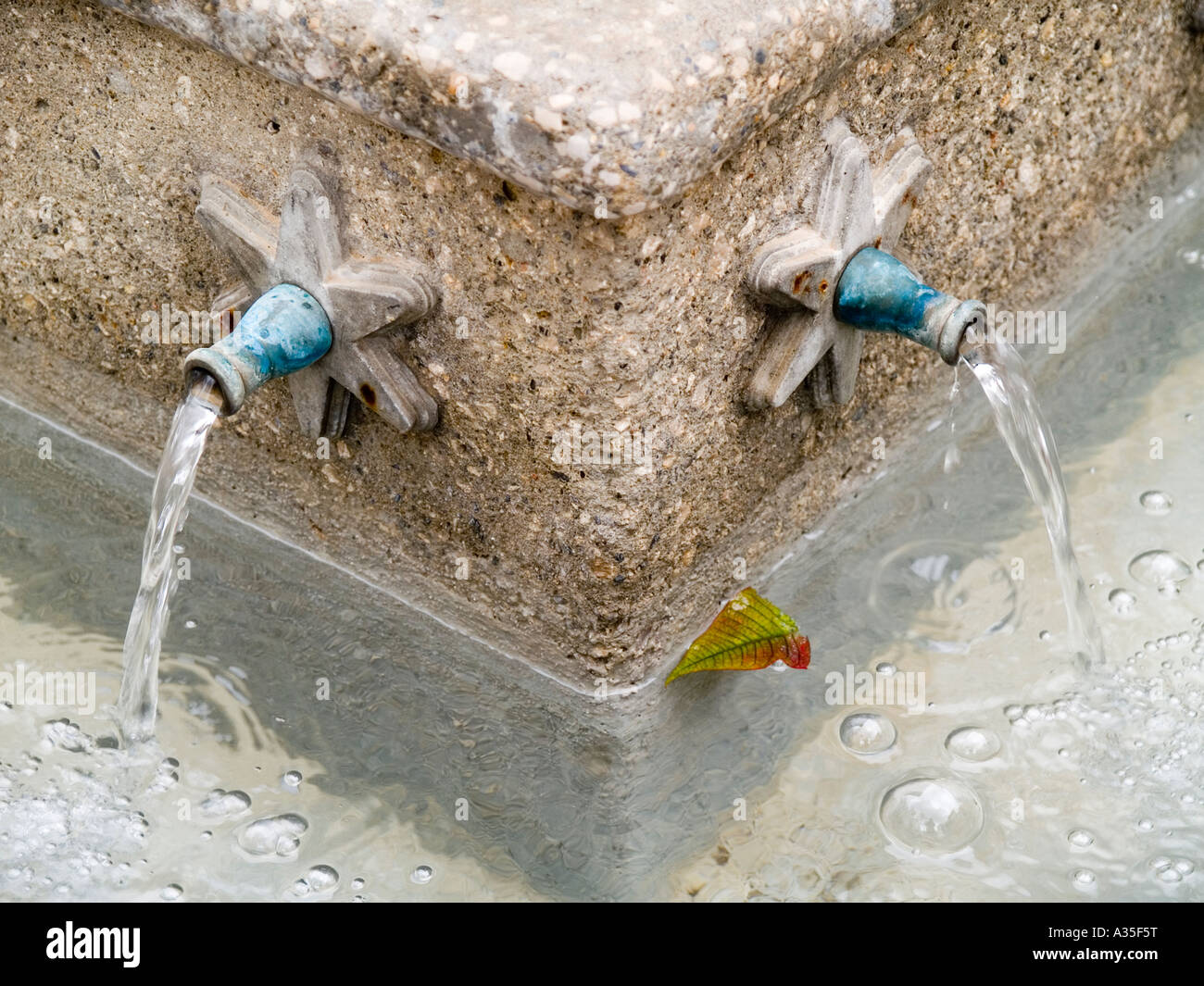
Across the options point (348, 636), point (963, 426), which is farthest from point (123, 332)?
point (963, 426)

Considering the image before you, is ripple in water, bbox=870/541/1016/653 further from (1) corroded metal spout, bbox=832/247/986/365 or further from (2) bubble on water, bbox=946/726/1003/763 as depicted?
(1) corroded metal spout, bbox=832/247/986/365

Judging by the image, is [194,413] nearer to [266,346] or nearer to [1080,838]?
[266,346]

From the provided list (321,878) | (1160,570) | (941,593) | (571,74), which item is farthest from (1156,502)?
(321,878)

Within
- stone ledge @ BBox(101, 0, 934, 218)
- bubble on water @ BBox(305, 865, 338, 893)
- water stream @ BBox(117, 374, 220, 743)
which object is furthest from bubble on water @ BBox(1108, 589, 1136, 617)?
water stream @ BBox(117, 374, 220, 743)

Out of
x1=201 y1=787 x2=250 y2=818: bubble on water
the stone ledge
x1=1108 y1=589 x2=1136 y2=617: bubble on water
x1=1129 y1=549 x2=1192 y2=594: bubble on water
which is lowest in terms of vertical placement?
x1=201 y1=787 x2=250 y2=818: bubble on water

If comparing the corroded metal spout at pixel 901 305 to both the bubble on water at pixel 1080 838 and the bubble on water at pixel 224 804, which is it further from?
the bubble on water at pixel 224 804

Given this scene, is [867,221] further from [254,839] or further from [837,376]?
[254,839]
